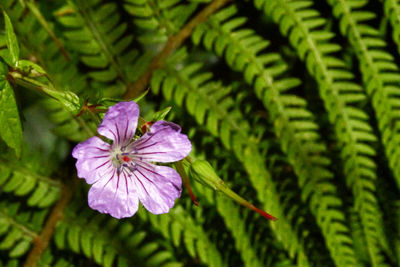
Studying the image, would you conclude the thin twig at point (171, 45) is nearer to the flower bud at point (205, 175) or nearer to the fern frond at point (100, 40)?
the fern frond at point (100, 40)

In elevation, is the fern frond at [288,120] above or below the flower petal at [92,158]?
below

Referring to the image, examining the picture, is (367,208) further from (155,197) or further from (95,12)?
(95,12)

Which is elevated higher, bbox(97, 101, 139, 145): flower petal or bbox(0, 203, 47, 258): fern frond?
bbox(97, 101, 139, 145): flower petal

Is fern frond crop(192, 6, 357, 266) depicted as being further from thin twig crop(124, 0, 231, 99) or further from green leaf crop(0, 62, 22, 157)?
green leaf crop(0, 62, 22, 157)

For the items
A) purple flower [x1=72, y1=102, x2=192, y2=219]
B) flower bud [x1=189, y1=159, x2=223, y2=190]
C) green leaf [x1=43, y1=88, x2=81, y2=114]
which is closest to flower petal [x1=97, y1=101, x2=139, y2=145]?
purple flower [x1=72, y1=102, x2=192, y2=219]

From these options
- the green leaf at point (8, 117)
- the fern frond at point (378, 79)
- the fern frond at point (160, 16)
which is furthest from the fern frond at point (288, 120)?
the green leaf at point (8, 117)

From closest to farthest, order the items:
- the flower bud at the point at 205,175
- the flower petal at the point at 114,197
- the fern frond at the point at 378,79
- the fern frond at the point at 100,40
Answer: the flower bud at the point at 205,175
the flower petal at the point at 114,197
the fern frond at the point at 378,79
the fern frond at the point at 100,40
